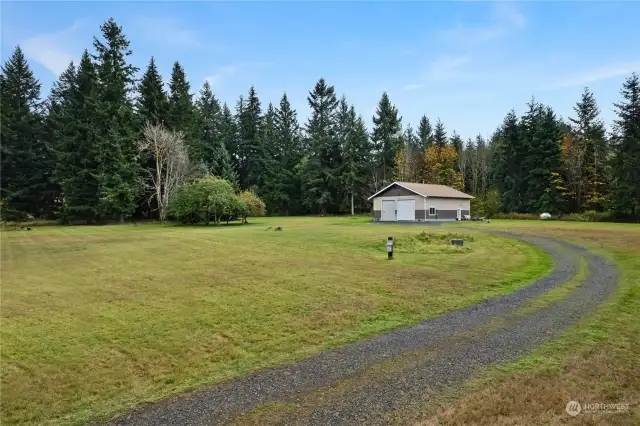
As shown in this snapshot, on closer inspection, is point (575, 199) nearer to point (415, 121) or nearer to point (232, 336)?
point (415, 121)

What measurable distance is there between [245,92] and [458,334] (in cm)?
6727

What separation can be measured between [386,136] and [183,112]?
29.8m

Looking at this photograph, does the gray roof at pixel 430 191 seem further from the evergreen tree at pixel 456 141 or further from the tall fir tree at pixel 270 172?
the evergreen tree at pixel 456 141

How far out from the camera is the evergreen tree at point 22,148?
143ft

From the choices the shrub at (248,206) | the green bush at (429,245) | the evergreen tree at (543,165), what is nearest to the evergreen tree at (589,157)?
the evergreen tree at (543,165)

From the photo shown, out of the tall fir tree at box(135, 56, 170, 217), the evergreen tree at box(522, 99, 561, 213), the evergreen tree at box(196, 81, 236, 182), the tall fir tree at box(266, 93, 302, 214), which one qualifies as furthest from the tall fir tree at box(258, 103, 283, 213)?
the evergreen tree at box(522, 99, 561, 213)

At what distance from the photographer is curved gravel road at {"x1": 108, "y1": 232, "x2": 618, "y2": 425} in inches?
153

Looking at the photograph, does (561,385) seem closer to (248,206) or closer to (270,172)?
(248,206)

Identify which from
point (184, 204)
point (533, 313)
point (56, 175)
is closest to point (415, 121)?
point (184, 204)

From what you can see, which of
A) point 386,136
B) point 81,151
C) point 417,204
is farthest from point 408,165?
point 81,151

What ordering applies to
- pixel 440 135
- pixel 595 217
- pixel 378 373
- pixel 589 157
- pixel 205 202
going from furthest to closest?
pixel 440 135 < pixel 589 157 < pixel 595 217 < pixel 205 202 < pixel 378 373

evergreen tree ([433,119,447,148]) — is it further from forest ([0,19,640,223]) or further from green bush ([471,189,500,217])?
green bush ([471,189,500,217])

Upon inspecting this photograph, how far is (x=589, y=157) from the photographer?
43.1 meters

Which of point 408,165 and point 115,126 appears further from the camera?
point 408,165
